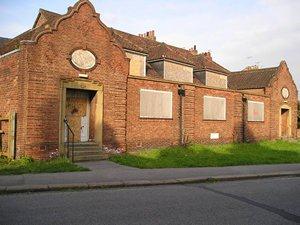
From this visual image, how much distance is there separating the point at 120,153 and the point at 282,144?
1453cm

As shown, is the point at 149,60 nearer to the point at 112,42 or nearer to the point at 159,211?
the point at 112,42

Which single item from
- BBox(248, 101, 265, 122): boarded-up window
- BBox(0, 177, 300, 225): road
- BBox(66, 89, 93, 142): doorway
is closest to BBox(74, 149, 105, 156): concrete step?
BBox(66, 89, 93, 142): doorway

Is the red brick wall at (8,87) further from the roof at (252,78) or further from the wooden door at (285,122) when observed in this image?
the wooden door at (285,122)

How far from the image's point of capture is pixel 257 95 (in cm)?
2803

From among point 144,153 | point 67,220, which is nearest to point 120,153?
point 144,153

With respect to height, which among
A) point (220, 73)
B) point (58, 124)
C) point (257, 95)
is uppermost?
point (220, 73)

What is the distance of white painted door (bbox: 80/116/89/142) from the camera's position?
17.2 metres

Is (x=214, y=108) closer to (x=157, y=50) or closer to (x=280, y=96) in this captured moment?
(x=157, y=50)

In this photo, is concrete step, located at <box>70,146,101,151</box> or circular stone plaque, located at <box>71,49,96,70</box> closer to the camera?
concrete step, located at <box>70,146,101,151</box>

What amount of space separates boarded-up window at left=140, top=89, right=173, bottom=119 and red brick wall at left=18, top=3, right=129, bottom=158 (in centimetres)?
149

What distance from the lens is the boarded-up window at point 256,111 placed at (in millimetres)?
27031

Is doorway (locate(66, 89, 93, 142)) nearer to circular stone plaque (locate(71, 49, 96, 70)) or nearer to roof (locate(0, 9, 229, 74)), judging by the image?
circular stone plaque (locate(71, 49, 96, 70))

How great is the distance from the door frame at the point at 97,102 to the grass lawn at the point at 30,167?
64.5 inches

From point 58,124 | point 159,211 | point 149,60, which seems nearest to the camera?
point 159,211
